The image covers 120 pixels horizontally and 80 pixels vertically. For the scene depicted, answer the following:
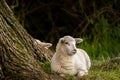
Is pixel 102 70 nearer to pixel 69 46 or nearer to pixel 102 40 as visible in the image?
pixel 69 46

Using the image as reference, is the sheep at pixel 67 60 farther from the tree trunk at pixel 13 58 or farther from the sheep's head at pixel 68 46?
the tree trunk at pixel 13 58

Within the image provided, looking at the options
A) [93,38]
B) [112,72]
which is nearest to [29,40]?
[112,72]

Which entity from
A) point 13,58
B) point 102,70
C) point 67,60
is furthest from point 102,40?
point 13,58

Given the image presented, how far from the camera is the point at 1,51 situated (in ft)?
28.8

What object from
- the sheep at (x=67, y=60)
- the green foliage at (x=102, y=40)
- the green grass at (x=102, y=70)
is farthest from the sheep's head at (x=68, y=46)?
the green foliage at (x=102, y=40)

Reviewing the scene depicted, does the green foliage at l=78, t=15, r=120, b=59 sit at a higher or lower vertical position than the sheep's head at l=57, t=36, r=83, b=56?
higher

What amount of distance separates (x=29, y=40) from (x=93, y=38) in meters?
5.45

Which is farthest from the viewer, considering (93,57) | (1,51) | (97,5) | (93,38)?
→ (97,5)

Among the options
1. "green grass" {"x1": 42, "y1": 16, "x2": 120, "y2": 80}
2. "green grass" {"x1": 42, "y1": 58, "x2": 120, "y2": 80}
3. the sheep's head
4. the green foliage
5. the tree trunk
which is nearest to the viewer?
the tree trunk

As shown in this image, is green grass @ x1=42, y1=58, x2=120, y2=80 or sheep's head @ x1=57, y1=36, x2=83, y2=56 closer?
sheep's head @ x1=57, y1=36, x2=83, y2=56

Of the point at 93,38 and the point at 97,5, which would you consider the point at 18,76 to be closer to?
the point at 93,38

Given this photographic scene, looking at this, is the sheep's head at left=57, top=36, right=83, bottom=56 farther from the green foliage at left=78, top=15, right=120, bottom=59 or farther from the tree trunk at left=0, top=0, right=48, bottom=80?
the green foliage at left=78, top=15, right=120, bottom=59

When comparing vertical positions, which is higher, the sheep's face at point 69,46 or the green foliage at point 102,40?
the green foliage at point 102,40

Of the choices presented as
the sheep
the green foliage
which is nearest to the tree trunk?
the sheep
